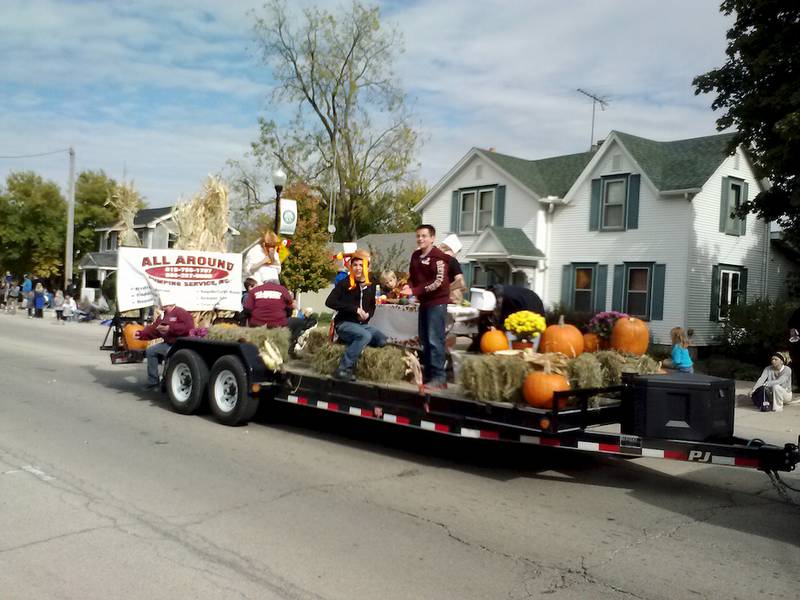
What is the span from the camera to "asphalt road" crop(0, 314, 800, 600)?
4.69 meters

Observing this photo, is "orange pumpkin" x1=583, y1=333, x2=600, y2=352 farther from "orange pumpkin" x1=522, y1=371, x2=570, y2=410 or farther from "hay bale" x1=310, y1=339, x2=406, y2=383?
"hay bale" x1=310, y1=339, x2=406, y2=383

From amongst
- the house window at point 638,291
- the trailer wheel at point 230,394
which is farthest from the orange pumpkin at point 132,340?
the house window at point 638,291

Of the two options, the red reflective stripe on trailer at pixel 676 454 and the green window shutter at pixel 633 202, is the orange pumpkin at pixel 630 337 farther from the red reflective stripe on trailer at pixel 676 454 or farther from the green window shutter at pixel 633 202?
the green window shutter at pixel 633 202

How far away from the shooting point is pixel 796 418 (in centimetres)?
1195

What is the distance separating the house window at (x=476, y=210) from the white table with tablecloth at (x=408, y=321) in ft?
63.1

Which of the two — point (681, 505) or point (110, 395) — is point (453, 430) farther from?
point (110, 395)

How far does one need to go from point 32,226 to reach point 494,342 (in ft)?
167

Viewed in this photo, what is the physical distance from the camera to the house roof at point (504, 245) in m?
26.2

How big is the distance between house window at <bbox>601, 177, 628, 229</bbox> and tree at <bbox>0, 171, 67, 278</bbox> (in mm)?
40645

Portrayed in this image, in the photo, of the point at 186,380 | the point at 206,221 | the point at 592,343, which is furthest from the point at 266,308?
the point at 592,343

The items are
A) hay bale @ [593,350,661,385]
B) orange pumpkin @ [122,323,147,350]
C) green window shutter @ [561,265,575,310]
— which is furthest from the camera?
green window shutter @ [561,265,575,310]

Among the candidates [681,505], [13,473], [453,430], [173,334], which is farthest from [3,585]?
[173,334]

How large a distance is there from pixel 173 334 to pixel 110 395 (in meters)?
2.03

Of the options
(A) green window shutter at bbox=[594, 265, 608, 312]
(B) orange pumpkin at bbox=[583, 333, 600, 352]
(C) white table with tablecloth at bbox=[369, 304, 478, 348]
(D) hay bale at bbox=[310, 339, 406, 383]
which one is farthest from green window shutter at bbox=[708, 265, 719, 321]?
(D) hay bale at bbox=[310, 339, 406, 383]
